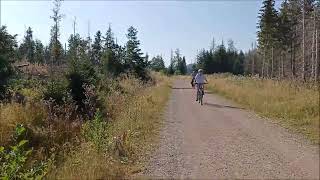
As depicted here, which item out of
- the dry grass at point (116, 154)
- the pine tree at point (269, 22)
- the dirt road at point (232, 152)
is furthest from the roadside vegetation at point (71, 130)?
the pine tree at point (269, 22)

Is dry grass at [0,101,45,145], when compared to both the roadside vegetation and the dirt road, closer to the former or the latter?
the roadside vegetation

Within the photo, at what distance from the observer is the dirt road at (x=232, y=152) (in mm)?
7676

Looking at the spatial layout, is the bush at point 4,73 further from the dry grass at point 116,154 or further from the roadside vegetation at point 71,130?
the dry grass at point 116,154

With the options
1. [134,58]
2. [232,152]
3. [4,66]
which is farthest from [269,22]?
[232,152]

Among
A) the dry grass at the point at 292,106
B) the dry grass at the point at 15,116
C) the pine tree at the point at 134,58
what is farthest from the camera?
the pine tree at the point at 134,58

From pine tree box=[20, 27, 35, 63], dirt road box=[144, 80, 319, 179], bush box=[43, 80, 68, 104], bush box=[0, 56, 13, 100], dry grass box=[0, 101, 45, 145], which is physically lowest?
dirt road box=[144, 80, 319, 179]

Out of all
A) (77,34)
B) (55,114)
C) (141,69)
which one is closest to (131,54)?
(141,69)

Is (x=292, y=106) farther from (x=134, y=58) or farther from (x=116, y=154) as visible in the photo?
(x=134, y=58)

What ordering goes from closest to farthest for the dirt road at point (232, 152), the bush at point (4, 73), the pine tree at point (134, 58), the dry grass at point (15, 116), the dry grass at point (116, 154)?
1. the dry grass at point (116, 154)
2. the dirt road at point (232, 152)
3. the dry grass at point (15, 116)
4. the bush at point (4, 73)
5. the pine tree at point (134, 58)

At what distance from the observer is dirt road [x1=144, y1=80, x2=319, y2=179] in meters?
7.68

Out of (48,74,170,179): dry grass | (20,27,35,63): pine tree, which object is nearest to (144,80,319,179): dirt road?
(48,74,170,179): dry grass

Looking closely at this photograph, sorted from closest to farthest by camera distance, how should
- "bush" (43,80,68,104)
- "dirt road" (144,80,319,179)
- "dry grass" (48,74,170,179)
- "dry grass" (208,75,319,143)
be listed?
1. "dry grass" (48,74,170,179)
2. "dirt road" (144,80,319,179)
3. "dry grass" (208,75,319,143)
4. "bush" (43,80,68,104)

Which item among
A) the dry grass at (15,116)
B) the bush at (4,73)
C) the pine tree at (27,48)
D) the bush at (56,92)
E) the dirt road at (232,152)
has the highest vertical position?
the pine tree at (27,48)

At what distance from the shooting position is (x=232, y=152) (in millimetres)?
9312
